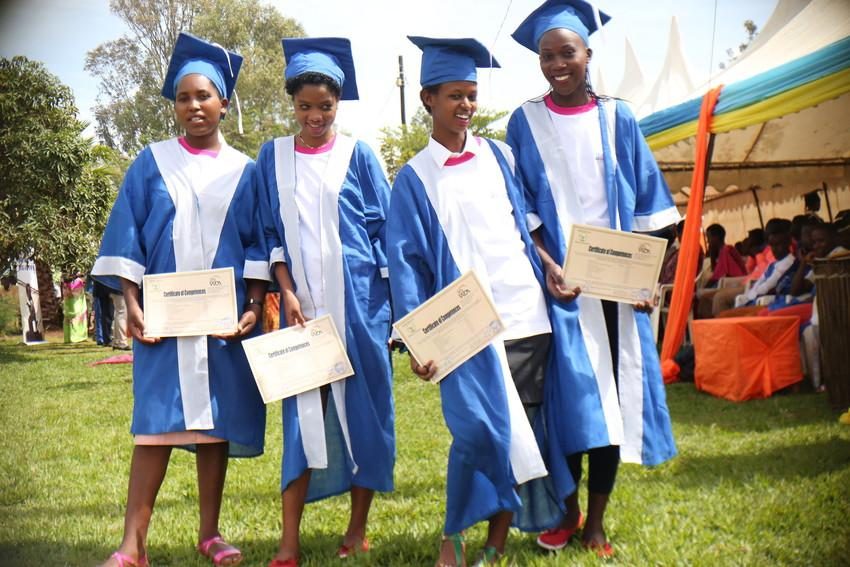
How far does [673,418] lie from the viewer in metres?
7.22

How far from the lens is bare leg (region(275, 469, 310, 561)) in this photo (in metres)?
3.74

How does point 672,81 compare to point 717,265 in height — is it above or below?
above

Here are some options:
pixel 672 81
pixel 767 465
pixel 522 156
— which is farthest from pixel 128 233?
pixel 672 81

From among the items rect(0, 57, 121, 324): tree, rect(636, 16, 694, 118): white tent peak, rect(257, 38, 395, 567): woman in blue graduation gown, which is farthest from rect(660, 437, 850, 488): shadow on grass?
rect(0, 57, 121, 324): tree

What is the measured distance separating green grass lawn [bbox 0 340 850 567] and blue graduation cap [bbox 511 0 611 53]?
2138 mm

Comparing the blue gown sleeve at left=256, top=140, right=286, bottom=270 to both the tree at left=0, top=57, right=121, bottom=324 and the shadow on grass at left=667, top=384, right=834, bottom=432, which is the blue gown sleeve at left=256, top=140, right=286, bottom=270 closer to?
the shadow on grass at left=667, top=384, right=834, bottom=432

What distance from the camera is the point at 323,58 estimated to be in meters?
3.84

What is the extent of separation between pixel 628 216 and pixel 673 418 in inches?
153

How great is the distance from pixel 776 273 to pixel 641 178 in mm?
6146

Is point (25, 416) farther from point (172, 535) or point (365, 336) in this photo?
point (365, 336)

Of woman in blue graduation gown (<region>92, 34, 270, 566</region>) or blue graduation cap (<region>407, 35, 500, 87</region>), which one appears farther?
woman in blue graduation gown (<region>92, 34, 270, 566</region>)

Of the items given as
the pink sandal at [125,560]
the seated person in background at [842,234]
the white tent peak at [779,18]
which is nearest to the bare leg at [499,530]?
the pink sandal at [125,560]

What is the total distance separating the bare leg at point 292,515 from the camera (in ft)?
12.3

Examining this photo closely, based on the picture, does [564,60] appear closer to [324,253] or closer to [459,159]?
[459,159]
